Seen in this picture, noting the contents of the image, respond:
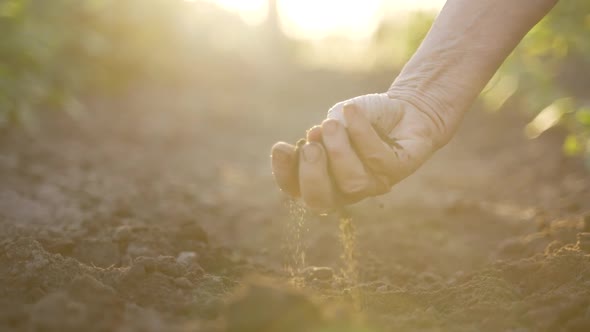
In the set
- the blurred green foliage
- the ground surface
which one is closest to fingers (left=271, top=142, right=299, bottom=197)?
the ground surface

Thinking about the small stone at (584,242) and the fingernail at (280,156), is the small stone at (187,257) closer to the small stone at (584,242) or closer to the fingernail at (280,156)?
the fingernail at (280,156)

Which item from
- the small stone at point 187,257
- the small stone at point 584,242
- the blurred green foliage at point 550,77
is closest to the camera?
the small stone at point 187,257

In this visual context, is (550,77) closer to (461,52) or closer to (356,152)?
(461,52)

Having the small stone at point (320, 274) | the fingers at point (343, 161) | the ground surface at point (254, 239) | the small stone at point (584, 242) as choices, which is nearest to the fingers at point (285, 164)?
the fingers at point (343, 161)

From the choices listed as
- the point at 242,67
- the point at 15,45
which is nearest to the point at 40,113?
the point at 15,45

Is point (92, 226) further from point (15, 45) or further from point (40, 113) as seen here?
point (40, 113)

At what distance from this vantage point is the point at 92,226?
305 cm

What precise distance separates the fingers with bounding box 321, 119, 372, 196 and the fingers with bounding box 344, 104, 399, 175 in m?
0.03

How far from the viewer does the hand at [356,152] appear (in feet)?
6.75

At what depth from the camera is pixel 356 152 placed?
2125mm

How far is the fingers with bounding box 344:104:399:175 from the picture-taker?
6.72 ft

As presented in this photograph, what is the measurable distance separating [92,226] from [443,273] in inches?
68.1

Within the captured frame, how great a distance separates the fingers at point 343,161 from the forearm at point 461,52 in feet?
1.41

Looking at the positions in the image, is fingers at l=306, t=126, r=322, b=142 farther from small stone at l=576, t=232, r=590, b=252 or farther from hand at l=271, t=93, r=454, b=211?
small stone at l=576, t=232, r=590, b=252
